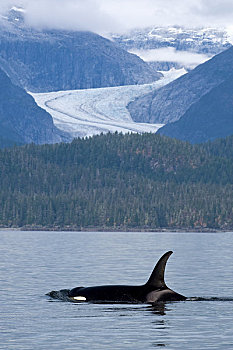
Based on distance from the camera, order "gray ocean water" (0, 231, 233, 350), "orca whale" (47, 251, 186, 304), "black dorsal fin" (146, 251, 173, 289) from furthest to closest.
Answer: "orca whale" (47, 251, 186, 304), "black dorsal fin" (146, 251, 173, 289), "gray ocean water" (0, 231, 233, 350)

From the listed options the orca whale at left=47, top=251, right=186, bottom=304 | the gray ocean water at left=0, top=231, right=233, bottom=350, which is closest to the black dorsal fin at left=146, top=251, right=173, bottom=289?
the orca whale at left=47, top=251, right=186, bottom=304

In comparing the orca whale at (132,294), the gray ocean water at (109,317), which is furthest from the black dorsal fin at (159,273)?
the gray ocean water at (109,317)

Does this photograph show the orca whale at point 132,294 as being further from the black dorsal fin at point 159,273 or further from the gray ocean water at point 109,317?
the gray ocean water at point 109,317

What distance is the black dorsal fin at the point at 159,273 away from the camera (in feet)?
197

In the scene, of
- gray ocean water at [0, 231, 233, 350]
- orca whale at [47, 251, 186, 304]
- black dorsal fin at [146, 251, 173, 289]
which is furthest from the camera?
orca whale at [47, 251, 186, 304]

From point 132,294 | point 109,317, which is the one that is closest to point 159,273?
point 132,294

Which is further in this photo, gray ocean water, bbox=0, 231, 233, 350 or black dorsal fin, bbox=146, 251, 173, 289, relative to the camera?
black dorsal fin, bbox=146, 251, 173, 289

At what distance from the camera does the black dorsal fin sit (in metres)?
60.0

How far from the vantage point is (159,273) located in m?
60.2

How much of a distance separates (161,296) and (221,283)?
23730 millimetres

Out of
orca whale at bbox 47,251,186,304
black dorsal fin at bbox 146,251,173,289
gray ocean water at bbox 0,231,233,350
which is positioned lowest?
gray ocean water at bbox 0,231,233,350

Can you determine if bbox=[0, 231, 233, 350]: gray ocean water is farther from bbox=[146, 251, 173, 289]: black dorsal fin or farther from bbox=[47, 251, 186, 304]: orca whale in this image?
bbox=[146, 251, 173, 289]: black dorsal fin

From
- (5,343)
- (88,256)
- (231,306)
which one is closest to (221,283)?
(231,306)

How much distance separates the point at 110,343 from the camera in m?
49.1
